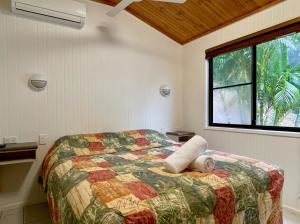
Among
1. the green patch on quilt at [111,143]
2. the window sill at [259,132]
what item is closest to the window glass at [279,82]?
the window sill at [259,132]

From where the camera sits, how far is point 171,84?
3611mm

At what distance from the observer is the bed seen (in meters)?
1.05

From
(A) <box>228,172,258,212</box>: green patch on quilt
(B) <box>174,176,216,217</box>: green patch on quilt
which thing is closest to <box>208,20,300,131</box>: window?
(A) <box>228,172,258,212</box>: green patch on quilt

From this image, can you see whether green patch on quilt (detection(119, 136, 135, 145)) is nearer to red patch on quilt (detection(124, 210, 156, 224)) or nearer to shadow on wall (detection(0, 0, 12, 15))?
red patch on quilt (detection(124, 210, 156, 224))

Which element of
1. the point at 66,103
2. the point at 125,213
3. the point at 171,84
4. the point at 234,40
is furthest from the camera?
the point at 171,84

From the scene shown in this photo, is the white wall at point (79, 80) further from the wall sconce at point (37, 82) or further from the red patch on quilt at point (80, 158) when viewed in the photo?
the red patch on quilt at point (80, 158)

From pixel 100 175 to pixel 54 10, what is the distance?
1988 mm

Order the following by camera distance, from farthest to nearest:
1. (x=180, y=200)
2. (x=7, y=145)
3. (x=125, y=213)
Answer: (x=7, y=145), (x=180, y=200), (x=125, y=213)

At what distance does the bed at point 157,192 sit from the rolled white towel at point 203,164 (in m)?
0.05

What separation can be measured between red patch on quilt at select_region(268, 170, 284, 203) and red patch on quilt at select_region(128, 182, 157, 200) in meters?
0.96

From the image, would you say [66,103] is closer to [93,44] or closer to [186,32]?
[93,44]

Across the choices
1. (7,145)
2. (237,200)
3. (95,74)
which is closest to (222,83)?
(95,74)

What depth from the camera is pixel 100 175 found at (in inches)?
57.6

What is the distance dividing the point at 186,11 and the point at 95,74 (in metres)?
1.52
